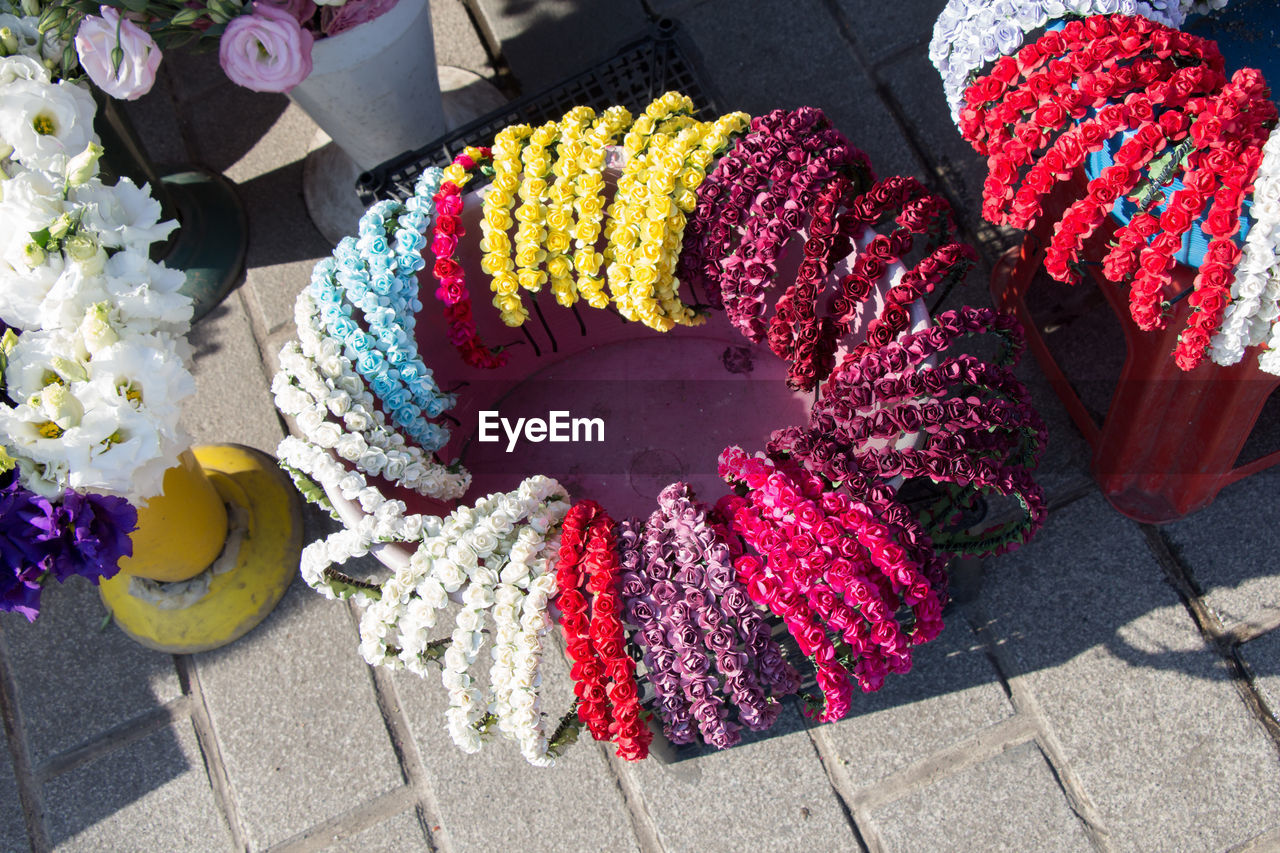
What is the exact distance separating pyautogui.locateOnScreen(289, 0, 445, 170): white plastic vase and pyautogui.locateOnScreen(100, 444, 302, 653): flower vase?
0.71 metres

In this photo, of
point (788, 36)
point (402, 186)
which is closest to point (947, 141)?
point (788, 36)

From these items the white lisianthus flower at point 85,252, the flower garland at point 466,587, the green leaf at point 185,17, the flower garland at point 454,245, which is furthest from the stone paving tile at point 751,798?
the green leaf at point 185,17

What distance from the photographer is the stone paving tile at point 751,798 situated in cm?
176

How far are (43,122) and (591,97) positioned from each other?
3.26ft

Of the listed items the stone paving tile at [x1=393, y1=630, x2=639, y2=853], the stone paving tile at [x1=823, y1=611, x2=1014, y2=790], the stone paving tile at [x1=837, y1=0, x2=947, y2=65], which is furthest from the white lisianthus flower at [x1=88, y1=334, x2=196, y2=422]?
the stone paving tile at [x1=837, y1=0, x2=947, y2=65]

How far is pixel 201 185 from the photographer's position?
2225mm

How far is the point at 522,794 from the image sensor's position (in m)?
1.81

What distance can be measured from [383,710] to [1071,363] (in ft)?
5.10

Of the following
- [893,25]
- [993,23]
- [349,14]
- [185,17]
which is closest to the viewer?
[993,23]

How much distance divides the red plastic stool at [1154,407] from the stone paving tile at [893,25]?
0.61 m

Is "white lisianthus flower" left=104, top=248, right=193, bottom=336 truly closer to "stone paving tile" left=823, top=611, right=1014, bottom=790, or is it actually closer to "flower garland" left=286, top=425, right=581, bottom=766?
"flower garland" left=286, top=425, right=581, bottom=766

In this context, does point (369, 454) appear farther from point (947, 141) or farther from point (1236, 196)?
point (947, 141)

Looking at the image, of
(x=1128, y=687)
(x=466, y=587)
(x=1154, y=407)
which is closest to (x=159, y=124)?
(x=466, y=587)

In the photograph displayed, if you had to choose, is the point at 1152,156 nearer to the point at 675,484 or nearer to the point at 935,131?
the point at 675,484
